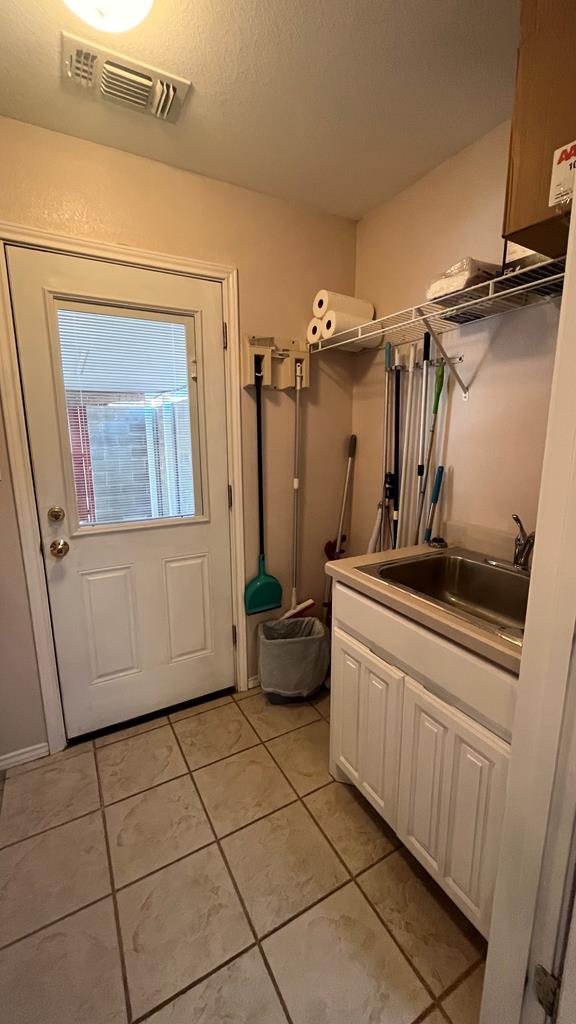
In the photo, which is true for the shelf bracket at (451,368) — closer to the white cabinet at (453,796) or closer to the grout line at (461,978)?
the white cabinet at (453,796)

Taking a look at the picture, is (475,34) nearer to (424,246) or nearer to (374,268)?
(424,246)

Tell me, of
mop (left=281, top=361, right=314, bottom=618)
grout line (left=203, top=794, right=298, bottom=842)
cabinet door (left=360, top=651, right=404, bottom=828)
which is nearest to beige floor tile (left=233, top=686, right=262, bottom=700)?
mop (left=281, top=361, right=314, bottom=618)

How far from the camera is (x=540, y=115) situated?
92 cm

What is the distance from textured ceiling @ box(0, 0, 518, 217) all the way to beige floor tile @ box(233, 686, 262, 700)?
8.02 ft

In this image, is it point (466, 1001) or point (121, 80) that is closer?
point (466, 1001)

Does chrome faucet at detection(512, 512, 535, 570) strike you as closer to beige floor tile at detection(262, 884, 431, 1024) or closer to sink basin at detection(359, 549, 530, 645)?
sink basin at detection(359, 549, 530, 645)

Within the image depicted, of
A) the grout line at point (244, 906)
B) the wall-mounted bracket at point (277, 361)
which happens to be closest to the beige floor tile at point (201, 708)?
the grout line at point (244, 906)

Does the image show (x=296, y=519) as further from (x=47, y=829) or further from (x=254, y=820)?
(x=47, y=829)

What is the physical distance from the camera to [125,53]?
119 centimetres

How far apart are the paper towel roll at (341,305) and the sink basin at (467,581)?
1.15 m

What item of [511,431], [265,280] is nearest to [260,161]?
[265,280]

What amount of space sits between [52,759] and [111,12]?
8.13ft

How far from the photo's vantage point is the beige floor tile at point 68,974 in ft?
3.28

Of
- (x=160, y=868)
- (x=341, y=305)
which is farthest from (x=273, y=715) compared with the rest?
(x=341, y=305)
